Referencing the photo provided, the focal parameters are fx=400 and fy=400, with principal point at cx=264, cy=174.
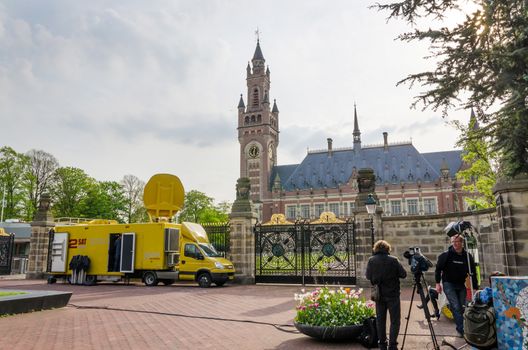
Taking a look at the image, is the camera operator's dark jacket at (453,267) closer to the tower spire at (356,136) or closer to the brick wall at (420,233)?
the brick wall at (420,233)

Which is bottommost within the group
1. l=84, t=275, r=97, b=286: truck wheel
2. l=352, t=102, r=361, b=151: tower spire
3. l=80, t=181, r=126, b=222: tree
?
l=84, t=275, r=97, b=286: truck wheel

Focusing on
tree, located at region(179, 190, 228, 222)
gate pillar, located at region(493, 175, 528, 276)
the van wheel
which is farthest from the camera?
tree, located at region(179, 190, 228, 222)

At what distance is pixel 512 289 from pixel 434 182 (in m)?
65.9

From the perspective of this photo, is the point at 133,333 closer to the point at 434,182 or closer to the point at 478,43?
the point at 478,43

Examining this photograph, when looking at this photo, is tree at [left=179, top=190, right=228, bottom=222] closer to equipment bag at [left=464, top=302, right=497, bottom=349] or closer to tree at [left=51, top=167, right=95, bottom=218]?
tree at [left=51, top=167, right=95, bottom=218]

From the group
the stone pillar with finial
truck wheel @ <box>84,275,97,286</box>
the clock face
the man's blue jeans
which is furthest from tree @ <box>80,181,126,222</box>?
the man's blue jeans

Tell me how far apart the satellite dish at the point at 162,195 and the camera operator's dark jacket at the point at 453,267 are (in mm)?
13813

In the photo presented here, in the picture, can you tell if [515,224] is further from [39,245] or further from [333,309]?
[39,245]

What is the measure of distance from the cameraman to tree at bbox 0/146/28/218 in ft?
147

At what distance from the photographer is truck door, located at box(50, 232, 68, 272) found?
1883 cm

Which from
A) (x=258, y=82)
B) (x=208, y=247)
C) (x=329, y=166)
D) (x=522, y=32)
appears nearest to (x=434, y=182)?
(x=329, y=166)

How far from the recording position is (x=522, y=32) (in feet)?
26.6

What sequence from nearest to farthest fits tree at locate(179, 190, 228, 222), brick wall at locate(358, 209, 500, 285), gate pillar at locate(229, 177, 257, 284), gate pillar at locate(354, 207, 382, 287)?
brick wall at locate(358, 209, 500, 285) → gate pillar at locate(354, 207, 382, 287) → gate pillar at locate(229, 177, 257, 284) → tree at locate(179, 190, 228, 222)

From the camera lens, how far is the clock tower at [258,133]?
2874 inches
